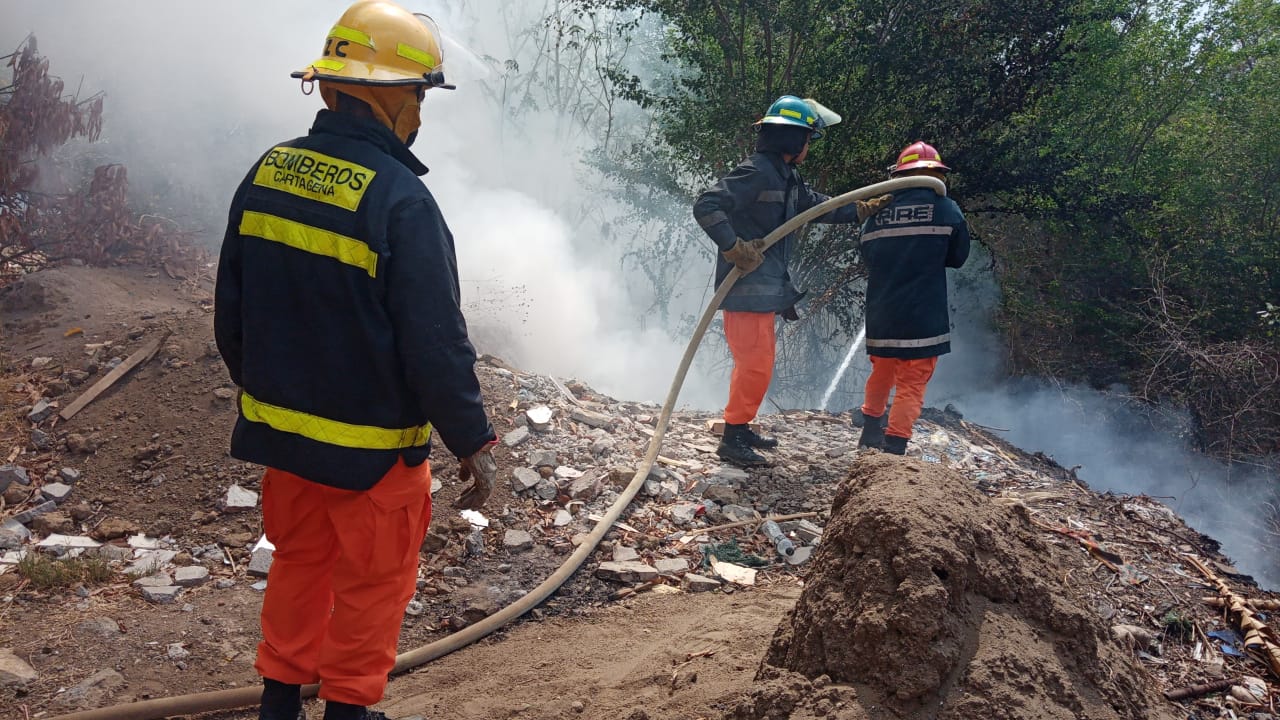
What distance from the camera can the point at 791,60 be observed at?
7.16 m

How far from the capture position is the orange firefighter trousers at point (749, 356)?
16.1ft

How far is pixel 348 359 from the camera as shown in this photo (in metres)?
2.10

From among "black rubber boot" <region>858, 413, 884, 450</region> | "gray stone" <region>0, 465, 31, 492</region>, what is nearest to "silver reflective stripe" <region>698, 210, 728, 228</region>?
"black rubber boot" <region>858, 413, 884, 450</region>

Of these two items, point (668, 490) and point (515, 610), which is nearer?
point (515, 610)

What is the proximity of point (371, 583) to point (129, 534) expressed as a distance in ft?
8.71

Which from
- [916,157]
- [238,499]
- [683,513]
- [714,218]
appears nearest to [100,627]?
[238,499]

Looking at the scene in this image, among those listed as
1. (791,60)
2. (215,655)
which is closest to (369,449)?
(215,655)

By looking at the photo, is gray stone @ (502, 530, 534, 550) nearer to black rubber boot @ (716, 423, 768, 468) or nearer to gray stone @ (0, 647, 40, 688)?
black rubber boot @ (716, 423, 768, 468)

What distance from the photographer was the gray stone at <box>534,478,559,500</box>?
14.5ft

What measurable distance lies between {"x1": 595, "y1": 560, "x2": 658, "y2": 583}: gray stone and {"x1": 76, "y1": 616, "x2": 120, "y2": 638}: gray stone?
206 centimetres

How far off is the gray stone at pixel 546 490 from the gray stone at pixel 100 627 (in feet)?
6.84

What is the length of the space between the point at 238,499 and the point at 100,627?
1.12 m

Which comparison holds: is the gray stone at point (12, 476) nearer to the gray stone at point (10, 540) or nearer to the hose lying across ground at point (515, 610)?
the gray stone at point (10, 540)

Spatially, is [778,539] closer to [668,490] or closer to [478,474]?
[668,490]
